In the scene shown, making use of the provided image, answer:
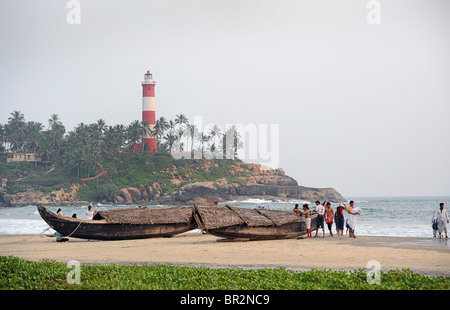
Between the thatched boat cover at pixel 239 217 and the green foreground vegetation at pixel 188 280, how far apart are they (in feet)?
31.8

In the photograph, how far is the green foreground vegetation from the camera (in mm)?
8695

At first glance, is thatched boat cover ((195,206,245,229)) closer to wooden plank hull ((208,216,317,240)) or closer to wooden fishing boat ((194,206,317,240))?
wooden fishing boat ((194,206,317,240))

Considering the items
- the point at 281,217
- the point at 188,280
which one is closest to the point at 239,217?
the point at 281,217

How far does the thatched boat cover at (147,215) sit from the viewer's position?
70.5 ft

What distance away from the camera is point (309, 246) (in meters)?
18.6

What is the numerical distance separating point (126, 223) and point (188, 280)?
12.5 m

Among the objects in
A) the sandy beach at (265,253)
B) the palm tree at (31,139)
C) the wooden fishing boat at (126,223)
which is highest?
the palm tree at (31,139)

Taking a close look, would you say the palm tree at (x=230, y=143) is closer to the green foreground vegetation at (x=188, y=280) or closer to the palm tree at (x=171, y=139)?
the palm tree at (x=171, y=139)

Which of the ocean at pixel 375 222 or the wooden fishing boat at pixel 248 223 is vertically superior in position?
the wooden fishing boat at pixel 248 223

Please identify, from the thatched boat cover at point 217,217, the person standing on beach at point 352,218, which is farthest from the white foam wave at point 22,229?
the person standing on beach at point 352,218

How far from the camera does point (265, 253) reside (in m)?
16.7

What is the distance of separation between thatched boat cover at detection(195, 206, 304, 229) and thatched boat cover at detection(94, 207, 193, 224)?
68.8 inches

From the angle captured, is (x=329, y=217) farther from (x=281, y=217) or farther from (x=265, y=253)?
(x=265, y=253)
